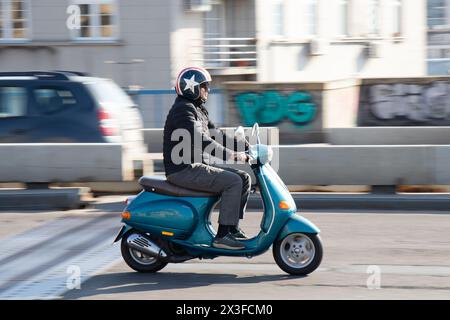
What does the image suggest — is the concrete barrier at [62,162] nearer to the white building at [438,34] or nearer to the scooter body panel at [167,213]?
the scooter body panel at [167,213]

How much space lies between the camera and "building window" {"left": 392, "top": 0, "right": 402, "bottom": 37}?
115 ft

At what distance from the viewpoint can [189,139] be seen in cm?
752

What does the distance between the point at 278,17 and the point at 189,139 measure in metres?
22.0

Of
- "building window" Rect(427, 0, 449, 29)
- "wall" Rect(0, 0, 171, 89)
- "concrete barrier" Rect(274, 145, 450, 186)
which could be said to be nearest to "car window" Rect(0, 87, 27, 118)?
"concrete barrier" Rect(274, 145, 450, 186)

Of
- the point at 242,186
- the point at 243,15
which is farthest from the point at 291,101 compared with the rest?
the point at 242,186

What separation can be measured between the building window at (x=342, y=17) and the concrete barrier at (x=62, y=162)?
20.1m

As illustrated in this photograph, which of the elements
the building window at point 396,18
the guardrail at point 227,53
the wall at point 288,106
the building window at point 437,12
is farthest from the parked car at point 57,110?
the building window at point 437,12

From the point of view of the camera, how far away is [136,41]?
76.6 ft

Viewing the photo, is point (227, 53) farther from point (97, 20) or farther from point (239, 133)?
point (239, 133)

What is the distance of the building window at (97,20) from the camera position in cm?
2344

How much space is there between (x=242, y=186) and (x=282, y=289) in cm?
96

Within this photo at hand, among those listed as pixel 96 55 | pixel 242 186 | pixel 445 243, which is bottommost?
pixel 445 243

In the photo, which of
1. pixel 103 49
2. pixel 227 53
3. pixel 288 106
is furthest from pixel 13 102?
pixel 227 53
